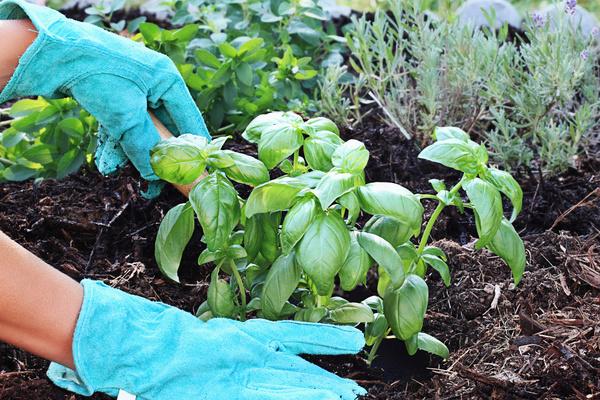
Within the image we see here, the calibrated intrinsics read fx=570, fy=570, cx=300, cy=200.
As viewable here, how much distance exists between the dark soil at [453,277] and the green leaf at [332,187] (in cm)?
49

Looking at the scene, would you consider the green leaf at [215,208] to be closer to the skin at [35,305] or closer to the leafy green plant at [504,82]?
the skin at [35,305]

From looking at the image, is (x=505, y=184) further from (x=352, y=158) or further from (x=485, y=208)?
(x=352, y=158)

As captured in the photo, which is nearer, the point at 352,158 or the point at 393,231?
the point at 352,158

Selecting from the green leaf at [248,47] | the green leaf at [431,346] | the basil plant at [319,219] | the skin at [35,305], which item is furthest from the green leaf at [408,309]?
the green leaf at [248,47]

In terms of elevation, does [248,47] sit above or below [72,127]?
above

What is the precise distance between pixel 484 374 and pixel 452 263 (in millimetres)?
507

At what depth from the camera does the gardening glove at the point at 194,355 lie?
4.00 feet

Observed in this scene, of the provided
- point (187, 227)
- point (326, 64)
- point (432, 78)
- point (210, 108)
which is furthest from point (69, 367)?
point (326, 64)

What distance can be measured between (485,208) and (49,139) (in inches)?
67.2

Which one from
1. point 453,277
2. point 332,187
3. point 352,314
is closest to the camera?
point 332,187

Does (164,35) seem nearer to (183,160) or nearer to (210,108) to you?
(210,108)

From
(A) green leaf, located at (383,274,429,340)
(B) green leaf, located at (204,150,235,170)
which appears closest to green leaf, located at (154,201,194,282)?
(B) green leaf, located at (204,150,235,170)

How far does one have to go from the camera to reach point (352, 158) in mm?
1163

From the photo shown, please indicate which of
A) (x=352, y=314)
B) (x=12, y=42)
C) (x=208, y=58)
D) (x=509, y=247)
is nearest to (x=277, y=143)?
(x=352, y=314)
